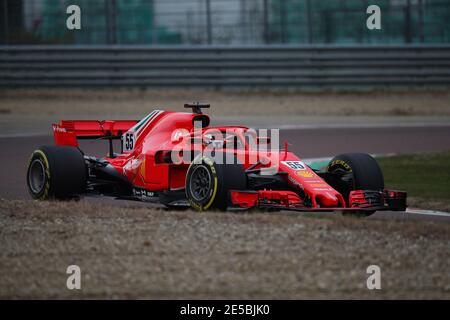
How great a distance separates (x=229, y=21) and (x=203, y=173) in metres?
16.4

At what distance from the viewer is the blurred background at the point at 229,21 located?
87.5ft

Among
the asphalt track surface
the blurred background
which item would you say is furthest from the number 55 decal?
the blurred background

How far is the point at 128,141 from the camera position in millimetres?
12977

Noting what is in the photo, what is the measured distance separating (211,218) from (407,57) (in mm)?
16060

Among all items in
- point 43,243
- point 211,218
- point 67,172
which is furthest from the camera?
point 67,172

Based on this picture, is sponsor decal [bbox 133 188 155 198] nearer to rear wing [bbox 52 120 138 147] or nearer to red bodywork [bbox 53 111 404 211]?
red bodywork [bbox 53 111 404 211]

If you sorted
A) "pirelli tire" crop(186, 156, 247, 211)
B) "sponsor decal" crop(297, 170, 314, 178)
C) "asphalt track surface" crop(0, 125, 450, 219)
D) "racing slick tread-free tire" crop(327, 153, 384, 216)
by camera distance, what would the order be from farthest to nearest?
"asphalt track surface" crop(0, 125, 450, 219), "racing slick tread-free tire" crop(327, 153, 384, 216), "sponsor decal" crop(297, 170, 314, 178), "pirelli tire" crop(186, 156, 247, 211)

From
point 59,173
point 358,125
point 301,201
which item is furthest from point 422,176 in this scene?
point 358,125

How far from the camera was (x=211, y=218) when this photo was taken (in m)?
10.1

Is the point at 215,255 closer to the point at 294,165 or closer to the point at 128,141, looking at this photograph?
the point at 294,165

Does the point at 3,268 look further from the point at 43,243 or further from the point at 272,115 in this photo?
the point at 272,115

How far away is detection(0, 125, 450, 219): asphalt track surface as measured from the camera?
56.9ft

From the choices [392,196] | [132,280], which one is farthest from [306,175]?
[132,280]


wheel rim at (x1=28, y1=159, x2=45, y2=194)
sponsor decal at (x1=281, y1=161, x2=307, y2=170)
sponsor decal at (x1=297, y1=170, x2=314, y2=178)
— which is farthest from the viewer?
wheel rim at (x1=28, y1=159, x2=45, y2=194)
